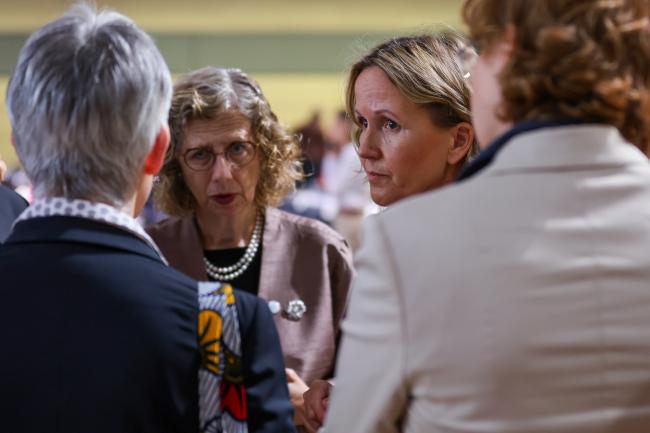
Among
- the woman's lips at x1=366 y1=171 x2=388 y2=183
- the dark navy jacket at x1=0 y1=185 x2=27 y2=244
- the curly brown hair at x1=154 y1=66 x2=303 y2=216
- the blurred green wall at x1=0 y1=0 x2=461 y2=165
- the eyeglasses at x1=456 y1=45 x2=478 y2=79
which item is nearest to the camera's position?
the dark navy jacket at x1=0 y1=185 x2=27 y2=244

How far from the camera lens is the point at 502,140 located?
4.46 ft

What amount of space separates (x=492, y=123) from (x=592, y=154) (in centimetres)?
16

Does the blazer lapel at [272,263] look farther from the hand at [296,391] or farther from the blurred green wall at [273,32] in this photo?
the blurred green wall at [273,32]

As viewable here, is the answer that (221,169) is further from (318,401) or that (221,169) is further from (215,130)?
(318,401)

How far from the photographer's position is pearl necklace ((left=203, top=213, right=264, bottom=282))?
2621 mm

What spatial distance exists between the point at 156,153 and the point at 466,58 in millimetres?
1007

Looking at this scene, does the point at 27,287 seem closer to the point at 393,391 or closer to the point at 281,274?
the point at 393,391

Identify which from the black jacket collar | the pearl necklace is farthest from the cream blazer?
the pearl necklace

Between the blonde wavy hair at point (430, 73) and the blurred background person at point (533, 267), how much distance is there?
93cm

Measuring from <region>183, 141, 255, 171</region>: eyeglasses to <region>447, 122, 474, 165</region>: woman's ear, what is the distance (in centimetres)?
66

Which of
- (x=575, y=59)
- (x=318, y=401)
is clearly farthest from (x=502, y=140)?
(x=318, y=401)

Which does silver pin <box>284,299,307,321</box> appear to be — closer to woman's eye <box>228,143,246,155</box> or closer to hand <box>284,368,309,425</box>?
hand <box>284,368,309,425</box>

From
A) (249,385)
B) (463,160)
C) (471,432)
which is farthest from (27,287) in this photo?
(463,160)

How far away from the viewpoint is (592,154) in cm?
134
